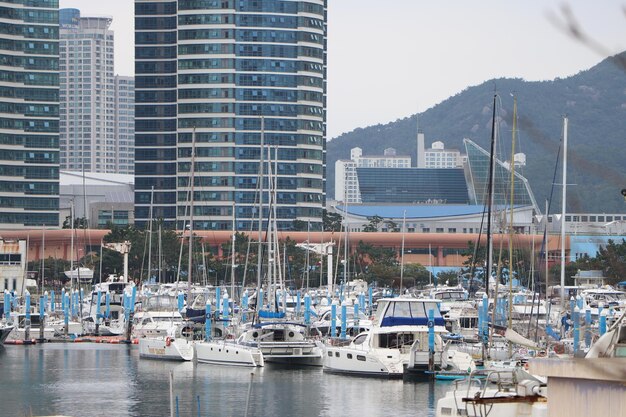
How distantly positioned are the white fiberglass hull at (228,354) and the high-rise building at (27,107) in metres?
→ 132

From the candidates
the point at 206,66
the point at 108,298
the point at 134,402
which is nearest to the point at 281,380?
the point at 134,402

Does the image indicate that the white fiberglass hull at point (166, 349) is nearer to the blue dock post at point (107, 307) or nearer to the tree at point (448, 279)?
the blue dock post at point (107, 307)

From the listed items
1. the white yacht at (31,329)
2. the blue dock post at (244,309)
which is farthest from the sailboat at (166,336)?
the white yacht at (31,329)

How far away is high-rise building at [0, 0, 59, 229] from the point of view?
640ft

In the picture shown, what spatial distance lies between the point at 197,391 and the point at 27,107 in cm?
14433

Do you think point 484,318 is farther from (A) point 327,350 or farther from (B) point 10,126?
(B) point 10,126

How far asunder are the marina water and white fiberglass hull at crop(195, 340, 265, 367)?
412 millimetres

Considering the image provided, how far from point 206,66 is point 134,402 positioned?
146 m

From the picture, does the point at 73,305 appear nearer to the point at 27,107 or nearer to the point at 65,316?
the point at 65,316

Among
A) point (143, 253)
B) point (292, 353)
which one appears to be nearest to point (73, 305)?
point (143, 253)

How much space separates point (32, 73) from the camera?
644 ft

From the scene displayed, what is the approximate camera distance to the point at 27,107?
196 meters

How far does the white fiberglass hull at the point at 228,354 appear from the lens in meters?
66.9

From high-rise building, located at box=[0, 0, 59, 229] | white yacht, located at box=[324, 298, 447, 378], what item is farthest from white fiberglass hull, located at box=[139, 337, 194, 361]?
high-rise building, located at box=[0, 0, 59, 229]
